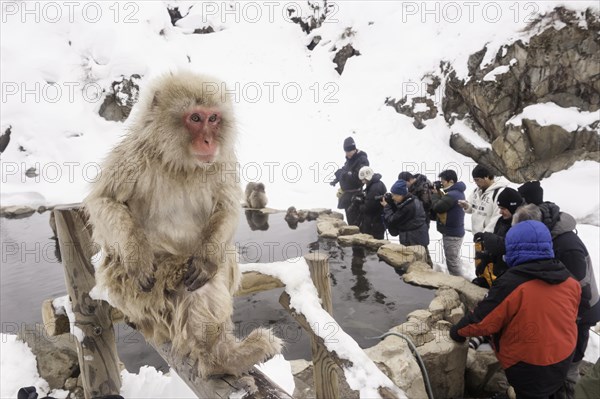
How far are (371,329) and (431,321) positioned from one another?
595mm

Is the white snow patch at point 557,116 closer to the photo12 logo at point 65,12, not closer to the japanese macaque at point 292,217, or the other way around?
the japanese macaque at point 292,217

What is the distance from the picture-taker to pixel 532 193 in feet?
9.27

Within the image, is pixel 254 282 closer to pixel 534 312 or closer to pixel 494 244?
pixel 534 312

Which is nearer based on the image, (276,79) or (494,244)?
(494,244)

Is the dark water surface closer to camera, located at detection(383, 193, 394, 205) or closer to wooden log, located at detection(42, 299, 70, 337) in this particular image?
camera, located at detection(383, 193, 394, 205)

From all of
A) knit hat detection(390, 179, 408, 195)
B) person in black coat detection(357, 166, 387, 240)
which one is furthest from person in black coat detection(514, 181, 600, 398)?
person in black coat detection(357, 166, 387, 240)

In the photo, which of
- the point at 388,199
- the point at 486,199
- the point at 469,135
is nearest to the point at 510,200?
the point at 486,199

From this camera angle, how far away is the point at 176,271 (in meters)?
1.52

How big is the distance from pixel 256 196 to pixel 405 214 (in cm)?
466

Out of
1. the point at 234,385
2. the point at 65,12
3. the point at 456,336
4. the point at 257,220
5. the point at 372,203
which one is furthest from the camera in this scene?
the point at 65,12

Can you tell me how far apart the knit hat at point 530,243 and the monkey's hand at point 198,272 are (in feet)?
5.83

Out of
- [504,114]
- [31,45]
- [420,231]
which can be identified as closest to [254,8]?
[31,45]

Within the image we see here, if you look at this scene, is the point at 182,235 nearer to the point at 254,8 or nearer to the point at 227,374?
the point at 227,374

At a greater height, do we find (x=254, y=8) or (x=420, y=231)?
(x=254, y=8)
